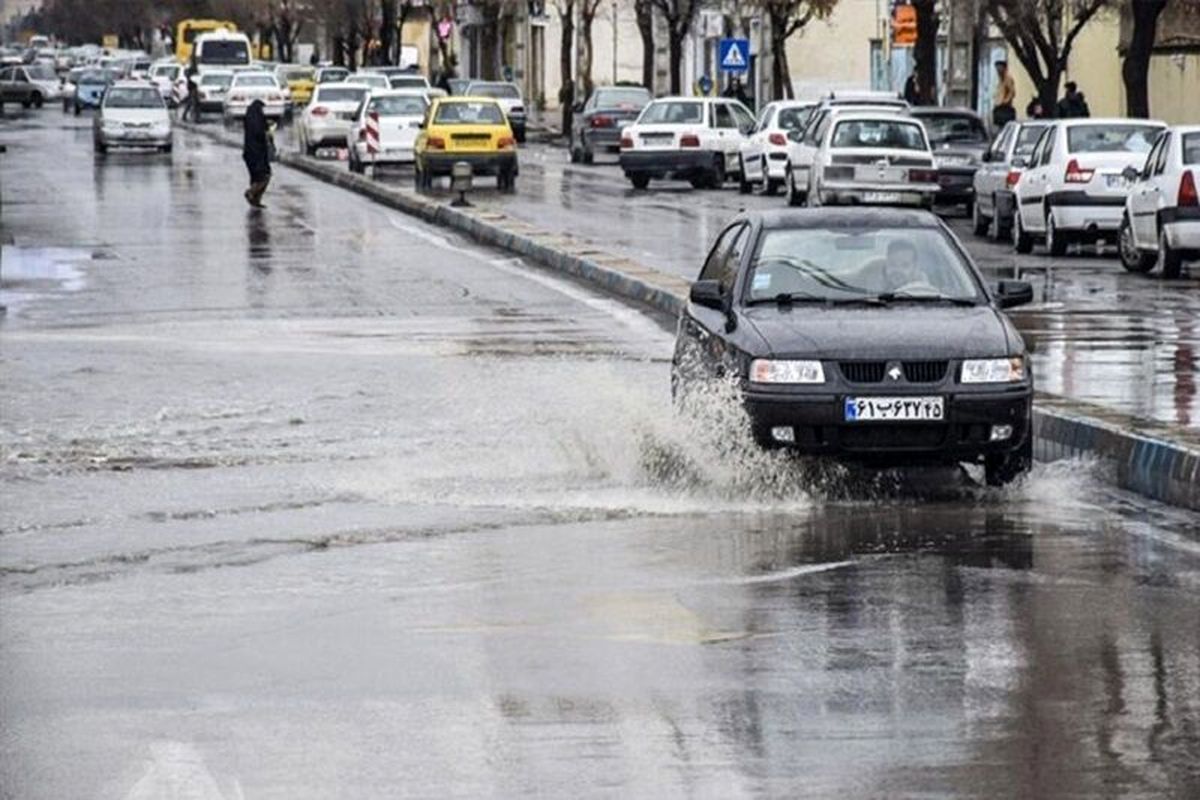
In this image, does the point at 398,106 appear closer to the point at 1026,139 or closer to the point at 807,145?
the point at 807,145

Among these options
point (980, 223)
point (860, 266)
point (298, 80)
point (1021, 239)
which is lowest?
point (298, 80)

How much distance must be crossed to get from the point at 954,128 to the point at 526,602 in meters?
37.2

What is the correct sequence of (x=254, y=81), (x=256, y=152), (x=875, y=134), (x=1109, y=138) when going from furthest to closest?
1. (x=254, y=81)
2. (x=256, y=152)
3. (x=875, y=134)
4. (x=1109, y=138)

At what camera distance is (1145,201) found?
32.1m

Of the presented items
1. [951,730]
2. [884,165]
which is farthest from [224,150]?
[951,730]

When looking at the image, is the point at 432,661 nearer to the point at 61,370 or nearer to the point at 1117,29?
the point at 61,370

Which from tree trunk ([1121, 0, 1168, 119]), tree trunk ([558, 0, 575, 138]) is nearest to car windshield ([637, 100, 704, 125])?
tree trunk ([1121, 0, 1168, 119])

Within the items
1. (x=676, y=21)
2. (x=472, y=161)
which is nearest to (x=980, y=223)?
(x=472, y=161)

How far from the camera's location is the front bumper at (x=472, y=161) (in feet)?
172

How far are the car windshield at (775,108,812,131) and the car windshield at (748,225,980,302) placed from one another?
113ft

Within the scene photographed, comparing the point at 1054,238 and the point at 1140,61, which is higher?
the point at 1140,61

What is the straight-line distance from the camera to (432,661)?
10469mm

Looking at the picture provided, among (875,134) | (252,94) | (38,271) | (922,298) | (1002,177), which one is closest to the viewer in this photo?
(922,298)

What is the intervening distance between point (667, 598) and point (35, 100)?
374 ft
